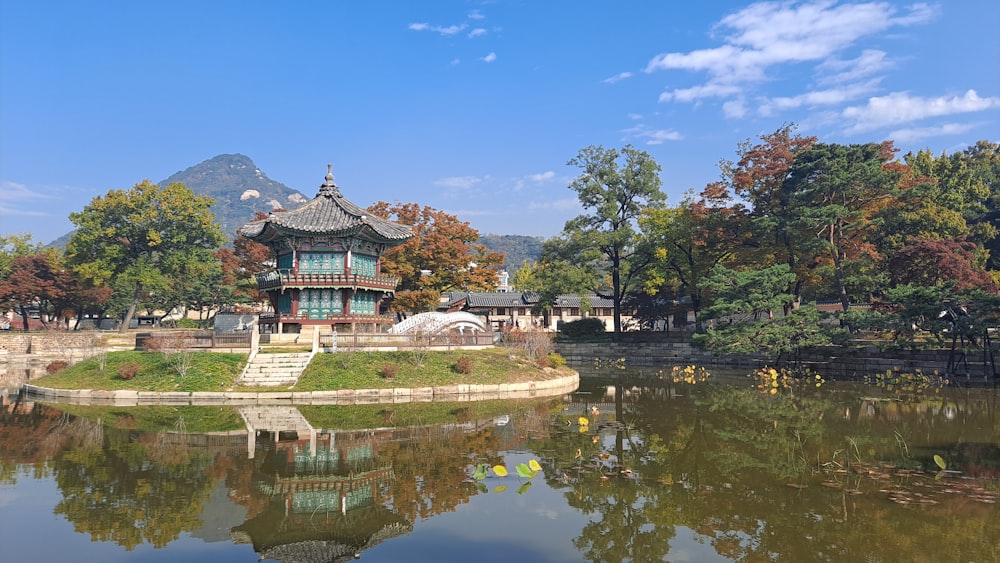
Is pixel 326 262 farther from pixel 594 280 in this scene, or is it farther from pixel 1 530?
pixel 1 530

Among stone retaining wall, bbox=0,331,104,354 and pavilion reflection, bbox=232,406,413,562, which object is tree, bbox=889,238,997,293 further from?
stone retaining wall, bbox=0,331,104,354

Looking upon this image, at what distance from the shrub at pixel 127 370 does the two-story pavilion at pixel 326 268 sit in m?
11.9

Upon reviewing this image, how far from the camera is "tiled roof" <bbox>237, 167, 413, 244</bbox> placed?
40.1 m

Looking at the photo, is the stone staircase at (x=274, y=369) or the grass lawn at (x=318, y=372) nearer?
the grass lawn at (x=318, y=372)

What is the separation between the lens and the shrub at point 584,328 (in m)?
55.6

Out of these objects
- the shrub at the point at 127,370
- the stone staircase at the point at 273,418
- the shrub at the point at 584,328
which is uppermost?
the shrub at the point at 584,328

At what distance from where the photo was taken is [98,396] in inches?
1034

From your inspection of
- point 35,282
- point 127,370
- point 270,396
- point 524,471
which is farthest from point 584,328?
point 35,282

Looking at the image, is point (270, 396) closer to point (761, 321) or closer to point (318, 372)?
point (318, 372)

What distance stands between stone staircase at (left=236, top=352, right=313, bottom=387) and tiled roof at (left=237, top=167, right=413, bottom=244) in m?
12.4

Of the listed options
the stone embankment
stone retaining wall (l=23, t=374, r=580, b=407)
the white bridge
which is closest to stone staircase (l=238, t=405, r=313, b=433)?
stone retaining wall (l=23, t=374, r=580, b=407)

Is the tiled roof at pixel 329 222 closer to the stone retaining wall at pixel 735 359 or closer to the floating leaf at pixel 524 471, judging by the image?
the stone retaining wall at pixel 735 359

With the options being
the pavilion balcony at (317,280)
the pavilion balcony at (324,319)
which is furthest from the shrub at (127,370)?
the pavilion balcony at (317,280)

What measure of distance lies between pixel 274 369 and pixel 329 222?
1579 centimetres
